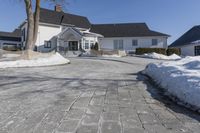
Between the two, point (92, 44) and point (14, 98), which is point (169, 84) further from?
point (92, 44)

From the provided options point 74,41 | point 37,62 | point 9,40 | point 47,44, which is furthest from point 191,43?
point 9,40

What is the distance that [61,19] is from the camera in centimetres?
3547

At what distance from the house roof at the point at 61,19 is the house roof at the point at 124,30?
230 cm

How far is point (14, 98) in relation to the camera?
503 cm

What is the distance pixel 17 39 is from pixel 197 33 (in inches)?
1304

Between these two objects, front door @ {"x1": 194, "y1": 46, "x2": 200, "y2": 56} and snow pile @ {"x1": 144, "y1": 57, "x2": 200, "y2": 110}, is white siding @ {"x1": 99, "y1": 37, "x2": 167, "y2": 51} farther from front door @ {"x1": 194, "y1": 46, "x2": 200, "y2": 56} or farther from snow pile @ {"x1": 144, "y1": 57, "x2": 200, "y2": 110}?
snow pile @ {"x1": 144, "y1": 57, "x2": 200, "y2": 110}

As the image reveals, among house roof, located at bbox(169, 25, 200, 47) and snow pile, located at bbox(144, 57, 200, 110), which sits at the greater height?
house roof, located at bbox(169, 25, 200, 47)

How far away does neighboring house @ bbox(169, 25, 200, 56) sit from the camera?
103 ft

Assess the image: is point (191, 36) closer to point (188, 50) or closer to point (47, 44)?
point (188, 50)

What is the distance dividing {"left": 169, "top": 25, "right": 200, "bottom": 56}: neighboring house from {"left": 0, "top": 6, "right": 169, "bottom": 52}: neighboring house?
9.91 feet

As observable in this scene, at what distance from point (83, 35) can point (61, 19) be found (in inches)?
249

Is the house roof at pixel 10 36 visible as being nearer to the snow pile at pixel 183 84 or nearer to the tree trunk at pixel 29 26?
the tree trunk at pixel 29 26

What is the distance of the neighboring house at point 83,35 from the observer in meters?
32.2

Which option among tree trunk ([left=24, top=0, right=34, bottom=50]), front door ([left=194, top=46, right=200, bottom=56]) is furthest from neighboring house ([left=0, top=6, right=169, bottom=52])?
tree trunk ([left=24, top=0, right=34, bottom=50])
